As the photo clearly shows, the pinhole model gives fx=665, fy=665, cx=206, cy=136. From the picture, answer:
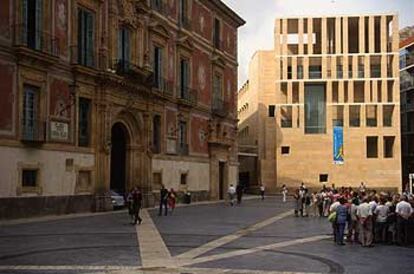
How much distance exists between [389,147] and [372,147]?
1.93 meters

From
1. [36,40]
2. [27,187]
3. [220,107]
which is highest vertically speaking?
[36,40]

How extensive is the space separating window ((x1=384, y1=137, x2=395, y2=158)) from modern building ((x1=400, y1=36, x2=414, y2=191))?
5.55 metres


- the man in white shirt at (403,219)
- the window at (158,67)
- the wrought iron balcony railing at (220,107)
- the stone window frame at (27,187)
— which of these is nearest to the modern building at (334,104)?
the wrought iron balcony railing at (220,107)

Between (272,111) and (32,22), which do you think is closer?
(32,22)

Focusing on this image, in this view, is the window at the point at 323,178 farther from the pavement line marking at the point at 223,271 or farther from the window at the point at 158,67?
the pavement line marking at the point at 223,271

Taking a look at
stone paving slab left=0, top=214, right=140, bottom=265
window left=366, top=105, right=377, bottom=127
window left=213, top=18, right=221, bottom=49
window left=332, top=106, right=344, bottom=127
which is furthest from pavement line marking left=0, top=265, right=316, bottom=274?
window left=366, top=105, right=377, bottom=127

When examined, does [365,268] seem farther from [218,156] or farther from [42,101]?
[218,156]

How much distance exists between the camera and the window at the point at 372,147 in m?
77.2

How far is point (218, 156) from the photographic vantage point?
53.3m

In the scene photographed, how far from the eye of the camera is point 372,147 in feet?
256

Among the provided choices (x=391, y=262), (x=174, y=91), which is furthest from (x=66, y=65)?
(x=391, y=262)

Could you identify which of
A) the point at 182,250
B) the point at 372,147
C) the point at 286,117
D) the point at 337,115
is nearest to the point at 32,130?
the point at 182,250

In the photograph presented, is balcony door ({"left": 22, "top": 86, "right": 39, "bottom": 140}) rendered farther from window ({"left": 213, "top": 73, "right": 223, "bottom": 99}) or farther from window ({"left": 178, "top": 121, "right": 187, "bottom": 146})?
window ({"left": 213, "top": 73, "right": 223, "bottom": 99})

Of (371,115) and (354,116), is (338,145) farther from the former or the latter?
(371,115)
